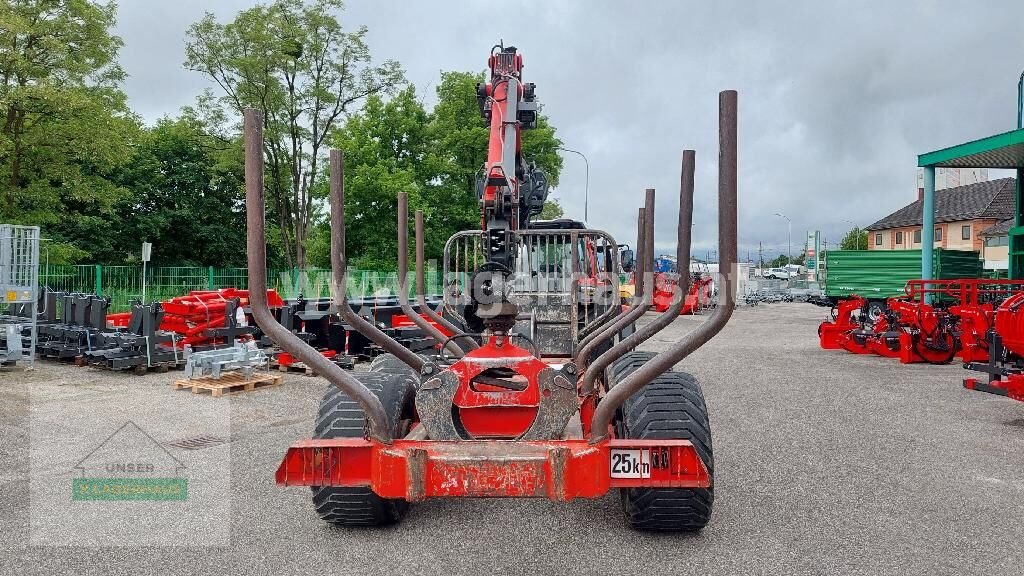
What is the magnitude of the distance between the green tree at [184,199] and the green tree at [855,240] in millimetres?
69250

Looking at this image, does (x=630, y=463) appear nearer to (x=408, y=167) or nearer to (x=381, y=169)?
(x=381, y=169)

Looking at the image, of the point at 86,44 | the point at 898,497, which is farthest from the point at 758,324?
the point at 86,44

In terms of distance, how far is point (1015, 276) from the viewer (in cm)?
1852

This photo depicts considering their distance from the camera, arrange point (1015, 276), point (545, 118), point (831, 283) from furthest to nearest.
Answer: point (545, 118)
point (831, 283)
point (1015, 276)

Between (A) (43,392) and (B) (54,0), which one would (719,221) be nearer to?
(A) (43,392)

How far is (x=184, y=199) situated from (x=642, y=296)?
36060mm

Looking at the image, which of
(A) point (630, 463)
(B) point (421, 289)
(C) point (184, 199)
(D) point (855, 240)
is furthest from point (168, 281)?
(D) point (855, 240)

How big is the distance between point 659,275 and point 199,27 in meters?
23.5

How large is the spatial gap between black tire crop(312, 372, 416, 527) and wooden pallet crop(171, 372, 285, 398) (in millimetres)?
5511

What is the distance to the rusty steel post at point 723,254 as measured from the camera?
3.31 m

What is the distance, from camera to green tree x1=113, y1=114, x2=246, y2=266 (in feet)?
112

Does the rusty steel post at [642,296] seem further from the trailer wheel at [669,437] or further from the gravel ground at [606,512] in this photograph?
the gravel ground at [606,512]

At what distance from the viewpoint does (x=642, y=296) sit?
19.1 feet

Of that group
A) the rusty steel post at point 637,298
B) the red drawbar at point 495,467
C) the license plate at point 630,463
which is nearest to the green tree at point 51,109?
the rusty steel post at point 637,298
